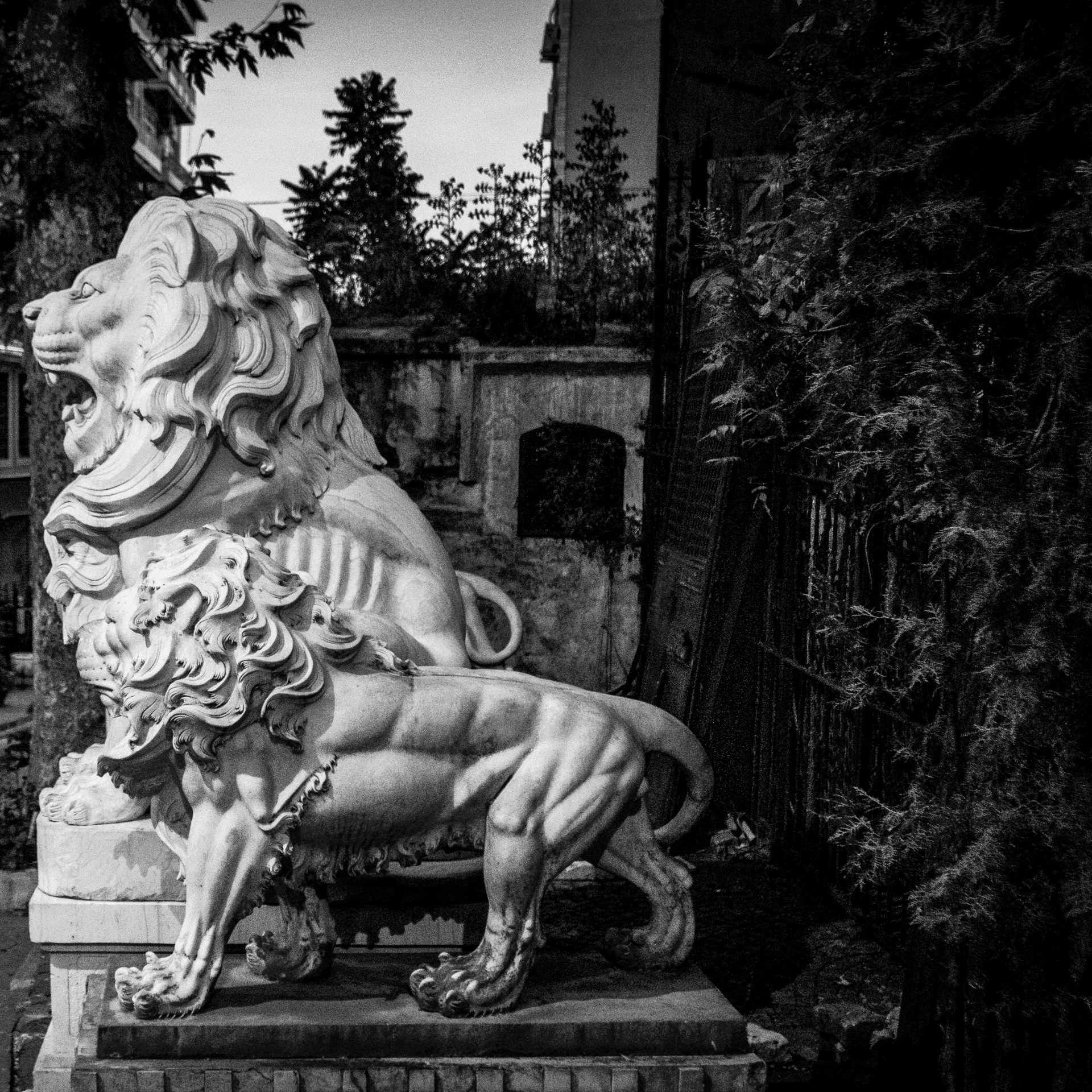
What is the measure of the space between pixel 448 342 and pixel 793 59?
733 centimetres

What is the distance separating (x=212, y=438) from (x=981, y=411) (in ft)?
5.63

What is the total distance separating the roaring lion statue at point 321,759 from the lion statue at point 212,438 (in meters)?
0.54

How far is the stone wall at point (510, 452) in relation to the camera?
10.5 metres

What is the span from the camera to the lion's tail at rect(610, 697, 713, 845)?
311 centimetres

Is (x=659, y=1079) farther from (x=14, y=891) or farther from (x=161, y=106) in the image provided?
(x=161, y=106)

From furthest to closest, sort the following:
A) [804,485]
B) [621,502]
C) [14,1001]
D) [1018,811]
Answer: [621,502] < [804,485] < [14,1001] < [1018,811]

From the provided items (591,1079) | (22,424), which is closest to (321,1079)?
(591,1079)

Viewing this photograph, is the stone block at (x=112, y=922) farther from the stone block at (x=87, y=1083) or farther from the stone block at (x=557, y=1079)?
the stone block at (x=557, y=1079)

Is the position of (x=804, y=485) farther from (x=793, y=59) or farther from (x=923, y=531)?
(x=793, y=59)

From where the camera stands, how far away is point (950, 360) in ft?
10.1

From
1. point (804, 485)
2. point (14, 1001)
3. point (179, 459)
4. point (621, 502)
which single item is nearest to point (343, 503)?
point (179, 459)

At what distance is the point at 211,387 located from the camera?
353 cm

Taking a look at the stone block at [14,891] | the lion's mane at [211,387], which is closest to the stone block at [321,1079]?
the lion's mane at [211,387]

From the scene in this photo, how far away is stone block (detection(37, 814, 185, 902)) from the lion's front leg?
0.72 meters
